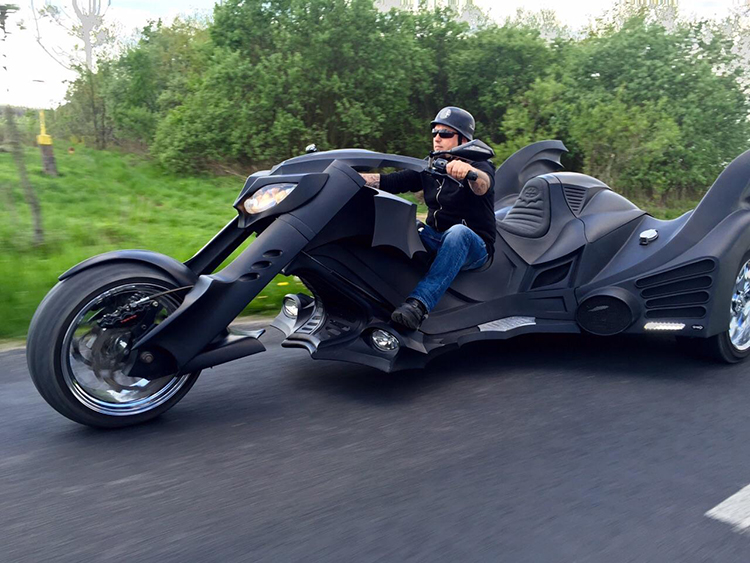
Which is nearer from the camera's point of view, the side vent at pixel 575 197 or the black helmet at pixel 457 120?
the black helmet at pixel 457 120

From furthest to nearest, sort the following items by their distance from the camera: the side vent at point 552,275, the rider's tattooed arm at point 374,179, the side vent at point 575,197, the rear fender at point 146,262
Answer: the side vent at point 575,197
the side vent at point 552,275
the rider's tattooed arm at point 374,179
the rear fender at point 146,262

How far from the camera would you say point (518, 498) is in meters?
2.83

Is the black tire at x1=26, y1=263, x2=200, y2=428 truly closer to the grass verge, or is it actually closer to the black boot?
the black boot

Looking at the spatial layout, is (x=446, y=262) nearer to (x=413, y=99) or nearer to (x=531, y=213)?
(x=531, y=213)

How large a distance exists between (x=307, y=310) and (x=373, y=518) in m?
1.77

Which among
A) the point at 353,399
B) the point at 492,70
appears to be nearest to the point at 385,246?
the point at 353,399

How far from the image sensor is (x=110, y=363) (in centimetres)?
331

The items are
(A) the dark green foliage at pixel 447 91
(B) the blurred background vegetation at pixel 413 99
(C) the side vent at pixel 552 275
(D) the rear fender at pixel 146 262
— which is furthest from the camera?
(A) the dark green foliage at pixel 447 91

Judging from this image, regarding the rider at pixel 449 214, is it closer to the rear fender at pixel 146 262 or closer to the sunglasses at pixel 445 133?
the sunglasses at pixel 445 133

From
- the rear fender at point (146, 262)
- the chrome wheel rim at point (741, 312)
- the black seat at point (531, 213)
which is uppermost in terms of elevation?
the black seat at point (531, 213)

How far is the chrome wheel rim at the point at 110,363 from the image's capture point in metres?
3.20

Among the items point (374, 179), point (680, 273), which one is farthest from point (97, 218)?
point (680, 273)

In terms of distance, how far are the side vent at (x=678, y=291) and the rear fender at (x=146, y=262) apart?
2579mm

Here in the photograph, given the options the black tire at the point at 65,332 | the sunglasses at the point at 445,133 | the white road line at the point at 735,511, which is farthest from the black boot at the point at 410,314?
the white road line at the point at 735,511
